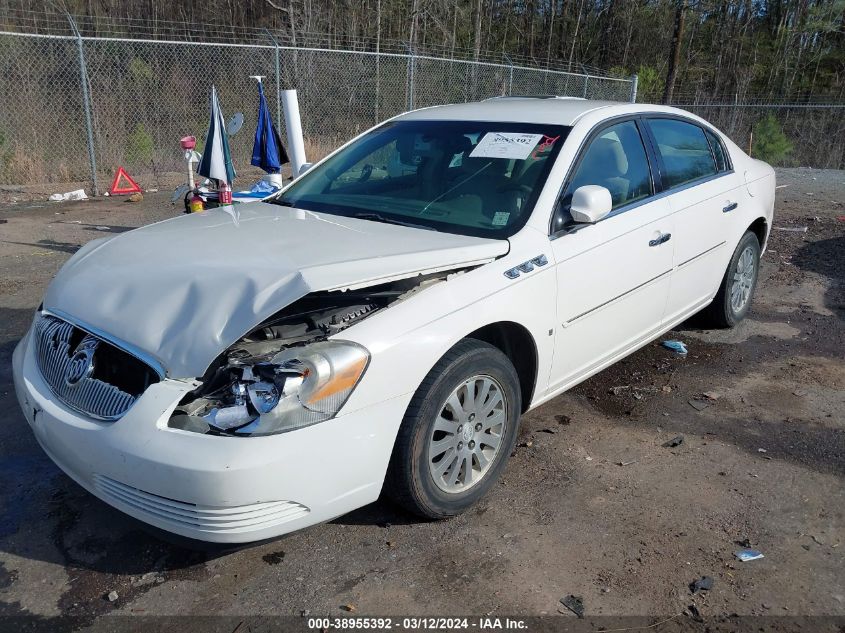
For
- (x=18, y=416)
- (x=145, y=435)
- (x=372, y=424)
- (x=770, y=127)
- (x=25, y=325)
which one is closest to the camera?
(x=145, y=435)

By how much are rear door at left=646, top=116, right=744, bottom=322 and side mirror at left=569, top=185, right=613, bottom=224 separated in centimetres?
103

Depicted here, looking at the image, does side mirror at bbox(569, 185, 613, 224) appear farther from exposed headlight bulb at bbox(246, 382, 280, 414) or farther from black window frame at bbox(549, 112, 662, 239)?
exposed headlight bulb at bbox(246, 382, 280, 414)

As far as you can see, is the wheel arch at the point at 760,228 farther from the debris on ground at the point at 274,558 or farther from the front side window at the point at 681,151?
the debris on ground at the point at 274,558

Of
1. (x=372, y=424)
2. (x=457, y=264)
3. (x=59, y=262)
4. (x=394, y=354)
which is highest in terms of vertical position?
(x=457, y=264)

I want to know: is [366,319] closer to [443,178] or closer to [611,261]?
[443,178]

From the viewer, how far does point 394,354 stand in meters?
2.57

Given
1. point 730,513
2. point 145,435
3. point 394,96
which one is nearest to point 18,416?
point 145,435

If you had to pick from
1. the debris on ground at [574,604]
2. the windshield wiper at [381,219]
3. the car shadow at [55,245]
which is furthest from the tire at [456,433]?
the car shadow at [55,245]

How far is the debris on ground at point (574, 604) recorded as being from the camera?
2.53 m

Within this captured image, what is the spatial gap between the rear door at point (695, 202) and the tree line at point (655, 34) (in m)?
23.5

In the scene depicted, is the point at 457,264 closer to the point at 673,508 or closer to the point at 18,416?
the point at 673,508

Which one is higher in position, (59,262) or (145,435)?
(145,435)

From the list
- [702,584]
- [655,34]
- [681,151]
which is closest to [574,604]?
[702,584]

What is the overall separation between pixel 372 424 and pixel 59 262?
5929mm
